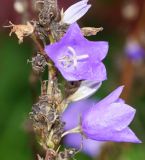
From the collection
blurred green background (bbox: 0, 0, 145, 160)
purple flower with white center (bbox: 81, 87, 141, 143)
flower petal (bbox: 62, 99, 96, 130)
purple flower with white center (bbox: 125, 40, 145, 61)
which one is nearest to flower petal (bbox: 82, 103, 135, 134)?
purple flower with white center (bbox: 81, 87, 141, 143)

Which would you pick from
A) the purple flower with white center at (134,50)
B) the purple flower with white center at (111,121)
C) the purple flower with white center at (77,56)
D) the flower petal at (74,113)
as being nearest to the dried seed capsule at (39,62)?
the purple flower with white center at (77,56)

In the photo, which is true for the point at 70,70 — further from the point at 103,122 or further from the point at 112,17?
the point at 112,17

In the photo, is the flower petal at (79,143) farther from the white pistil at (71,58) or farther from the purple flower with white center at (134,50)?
the white pistil at (71,58)

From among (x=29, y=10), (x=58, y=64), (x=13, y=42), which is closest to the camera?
(x=58, y=64)

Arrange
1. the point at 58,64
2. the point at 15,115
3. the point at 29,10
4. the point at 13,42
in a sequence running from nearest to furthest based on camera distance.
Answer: the point at 58,64
the point at 29,10
the point at 15,115
the point at 13,42

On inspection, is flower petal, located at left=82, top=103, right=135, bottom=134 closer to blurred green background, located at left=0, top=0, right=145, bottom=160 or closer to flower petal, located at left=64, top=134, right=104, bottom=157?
blurred green background, located at left=0, top=0, right=145, bottom=160

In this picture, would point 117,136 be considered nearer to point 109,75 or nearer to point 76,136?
point 76,136

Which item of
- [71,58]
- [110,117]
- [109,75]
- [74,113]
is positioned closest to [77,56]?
[71,58]

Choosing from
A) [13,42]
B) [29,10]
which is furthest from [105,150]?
[13,42]
